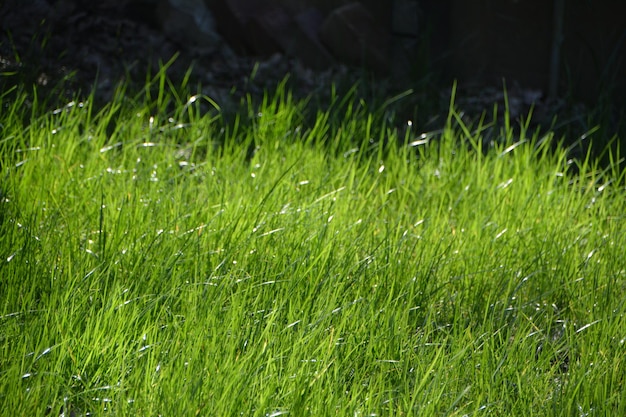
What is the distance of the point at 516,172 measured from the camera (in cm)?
313

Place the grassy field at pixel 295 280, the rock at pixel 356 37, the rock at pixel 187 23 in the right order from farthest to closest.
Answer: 1. the rock at pixel 187 23
2. the rock at pixel 356 37
3. the grassy field at pixel 295 280

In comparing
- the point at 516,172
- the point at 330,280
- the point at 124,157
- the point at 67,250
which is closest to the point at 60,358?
the point at 67,250

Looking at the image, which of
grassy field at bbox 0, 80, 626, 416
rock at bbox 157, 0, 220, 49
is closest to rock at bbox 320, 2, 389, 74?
rock at bbox 157, 0, 220, 49

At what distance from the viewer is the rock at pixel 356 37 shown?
4.71m

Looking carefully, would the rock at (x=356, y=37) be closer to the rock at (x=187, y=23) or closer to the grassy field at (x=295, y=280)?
the rock at (x=187, y=23)

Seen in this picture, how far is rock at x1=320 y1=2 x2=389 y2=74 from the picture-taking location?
15.4ft

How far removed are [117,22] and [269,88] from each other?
1046 mm

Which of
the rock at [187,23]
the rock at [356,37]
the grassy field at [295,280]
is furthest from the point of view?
the rock at [187,23]

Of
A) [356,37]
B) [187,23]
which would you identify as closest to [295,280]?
[356,37]

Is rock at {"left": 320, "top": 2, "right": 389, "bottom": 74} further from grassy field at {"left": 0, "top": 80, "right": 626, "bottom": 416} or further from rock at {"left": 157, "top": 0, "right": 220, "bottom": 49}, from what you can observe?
grassy field at {"left": 0, "top": 80, "right": 626, "bottom": 416}

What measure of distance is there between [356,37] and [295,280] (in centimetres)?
267

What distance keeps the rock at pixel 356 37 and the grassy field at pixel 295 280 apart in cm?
142

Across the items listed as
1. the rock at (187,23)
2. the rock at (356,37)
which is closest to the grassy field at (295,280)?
the rock at (356,37)

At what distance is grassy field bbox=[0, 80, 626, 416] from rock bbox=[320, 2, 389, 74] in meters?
1.42
